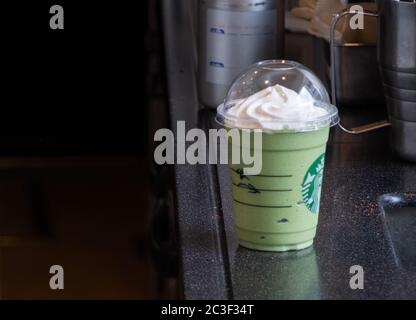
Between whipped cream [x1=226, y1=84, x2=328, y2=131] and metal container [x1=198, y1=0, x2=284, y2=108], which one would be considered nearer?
whipped cream [x1=226, y1=84, x2=328, y2=131]

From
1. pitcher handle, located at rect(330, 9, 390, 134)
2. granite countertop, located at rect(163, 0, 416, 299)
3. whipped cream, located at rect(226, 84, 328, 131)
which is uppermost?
whipped cream, located at rect(226, 84, 328, 131)

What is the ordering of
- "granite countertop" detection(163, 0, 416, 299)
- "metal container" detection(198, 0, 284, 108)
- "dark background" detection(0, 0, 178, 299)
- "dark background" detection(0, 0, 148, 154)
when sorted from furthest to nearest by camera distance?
"dark background" detection(0, 0, 148, 154), "dark background" detection(0, 0, 178, 299), "metal container" detection(198, 0, 284, 108), "granite countertop" detection(163, 0, 416, 299)

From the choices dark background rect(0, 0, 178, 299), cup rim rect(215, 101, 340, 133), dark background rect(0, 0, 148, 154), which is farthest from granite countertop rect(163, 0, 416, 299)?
dark background rect(0, 0, 148, 154)

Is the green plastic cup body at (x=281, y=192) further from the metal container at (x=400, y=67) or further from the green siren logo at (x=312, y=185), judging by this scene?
the metal container at (x=400, y=67)

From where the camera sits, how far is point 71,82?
2531 millimetres

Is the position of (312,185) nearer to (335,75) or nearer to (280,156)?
(280,156)

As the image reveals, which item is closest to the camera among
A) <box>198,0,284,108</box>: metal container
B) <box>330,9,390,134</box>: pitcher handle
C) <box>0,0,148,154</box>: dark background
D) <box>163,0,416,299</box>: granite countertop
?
<box>163,0,416,299</box>: granite countertop

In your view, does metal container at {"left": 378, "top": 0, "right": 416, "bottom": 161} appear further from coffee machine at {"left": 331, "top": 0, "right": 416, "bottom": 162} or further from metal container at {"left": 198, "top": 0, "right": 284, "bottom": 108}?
metal container at {"left": 198, "top": 0, "right": 284, "bottom": 108}

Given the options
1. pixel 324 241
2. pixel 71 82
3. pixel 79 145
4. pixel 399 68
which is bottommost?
pixel 79 145

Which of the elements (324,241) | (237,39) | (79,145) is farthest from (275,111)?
(79,145)

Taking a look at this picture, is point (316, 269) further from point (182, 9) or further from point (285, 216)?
point (182, 9)

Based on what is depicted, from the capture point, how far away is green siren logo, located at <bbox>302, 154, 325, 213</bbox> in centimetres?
114

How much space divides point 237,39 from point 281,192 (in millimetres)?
600

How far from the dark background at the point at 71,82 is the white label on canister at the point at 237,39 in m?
0.78
